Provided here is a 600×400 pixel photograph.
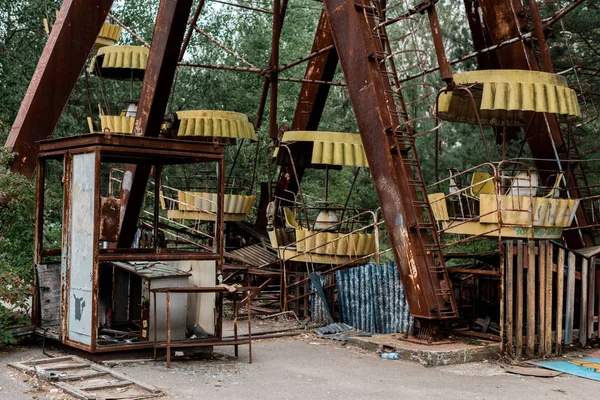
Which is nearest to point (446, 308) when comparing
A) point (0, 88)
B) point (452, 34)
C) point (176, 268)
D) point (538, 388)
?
point (538, 388)

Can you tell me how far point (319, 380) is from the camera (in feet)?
32.8

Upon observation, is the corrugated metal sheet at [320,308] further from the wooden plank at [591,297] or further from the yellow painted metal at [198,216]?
the yellow painted metal at [198,216]

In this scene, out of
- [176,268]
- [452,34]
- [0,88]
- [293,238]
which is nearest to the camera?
[176,268]

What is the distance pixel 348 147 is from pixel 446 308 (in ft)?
19.3

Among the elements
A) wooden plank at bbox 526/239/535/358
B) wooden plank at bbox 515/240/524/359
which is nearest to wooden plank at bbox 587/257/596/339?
wooden plank at bbox 526/239/535/358

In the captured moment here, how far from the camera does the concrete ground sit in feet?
29.6

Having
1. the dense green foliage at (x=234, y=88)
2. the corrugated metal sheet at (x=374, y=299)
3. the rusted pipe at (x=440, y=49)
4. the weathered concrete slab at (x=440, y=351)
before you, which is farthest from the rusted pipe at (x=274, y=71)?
the weathered concrete slab at (x=440, y=351)

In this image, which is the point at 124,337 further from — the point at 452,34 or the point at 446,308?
the point at 452,34

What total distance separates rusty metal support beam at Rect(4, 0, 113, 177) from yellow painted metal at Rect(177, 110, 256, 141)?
5.23m

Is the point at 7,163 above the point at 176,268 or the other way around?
above

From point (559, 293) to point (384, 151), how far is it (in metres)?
3.42

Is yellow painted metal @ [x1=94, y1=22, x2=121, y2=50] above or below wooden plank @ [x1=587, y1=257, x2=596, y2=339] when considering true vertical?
above

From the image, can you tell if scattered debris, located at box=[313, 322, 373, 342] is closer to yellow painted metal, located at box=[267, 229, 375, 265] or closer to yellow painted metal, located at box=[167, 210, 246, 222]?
yellow painted metal, located at box=[267, 229, 375, 265]

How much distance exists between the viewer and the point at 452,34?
24.6 m
